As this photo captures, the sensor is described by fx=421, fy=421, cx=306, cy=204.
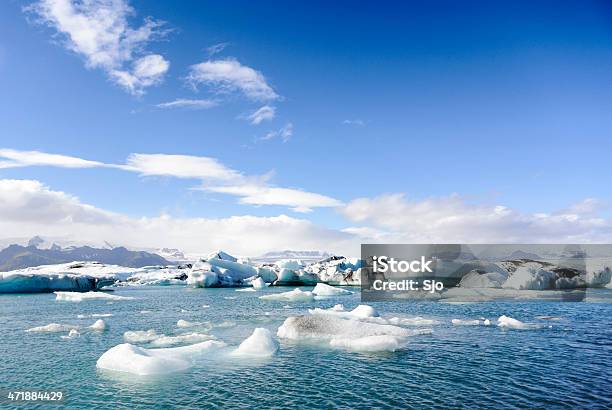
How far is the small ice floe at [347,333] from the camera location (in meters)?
22.5

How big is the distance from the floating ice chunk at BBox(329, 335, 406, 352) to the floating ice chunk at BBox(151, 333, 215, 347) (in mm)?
8045

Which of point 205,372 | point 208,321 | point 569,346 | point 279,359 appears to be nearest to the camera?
point 205,372

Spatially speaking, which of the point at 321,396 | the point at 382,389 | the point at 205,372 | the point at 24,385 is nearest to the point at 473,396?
the point at 382,389

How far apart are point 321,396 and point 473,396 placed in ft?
17.7

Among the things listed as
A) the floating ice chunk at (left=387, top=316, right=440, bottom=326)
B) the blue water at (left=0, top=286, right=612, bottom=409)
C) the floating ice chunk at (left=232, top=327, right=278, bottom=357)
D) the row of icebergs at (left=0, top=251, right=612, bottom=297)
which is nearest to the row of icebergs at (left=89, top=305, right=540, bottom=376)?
the floating ice chunk at (left=232, top=327, right=278, bottom=357)

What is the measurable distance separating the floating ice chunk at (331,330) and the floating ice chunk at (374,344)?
62cm

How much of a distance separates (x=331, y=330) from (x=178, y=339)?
9.08m

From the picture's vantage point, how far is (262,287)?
8219cm

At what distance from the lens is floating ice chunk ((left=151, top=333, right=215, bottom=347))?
944 inches

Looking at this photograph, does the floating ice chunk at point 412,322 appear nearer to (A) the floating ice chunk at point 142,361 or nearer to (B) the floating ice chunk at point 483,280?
(A) the floating ice chunk at point 142,361

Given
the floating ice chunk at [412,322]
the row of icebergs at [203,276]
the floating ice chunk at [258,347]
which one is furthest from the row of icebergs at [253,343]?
the row of icebergs at [203,276]

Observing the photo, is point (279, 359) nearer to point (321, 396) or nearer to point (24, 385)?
point (321, 396)

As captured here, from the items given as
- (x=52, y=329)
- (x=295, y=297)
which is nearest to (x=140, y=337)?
(x=52, y=329)

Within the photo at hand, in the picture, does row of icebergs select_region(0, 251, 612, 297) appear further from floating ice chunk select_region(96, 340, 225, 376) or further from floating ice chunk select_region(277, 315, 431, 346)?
floating ice chunk select_region(96, 340, 225, 376)
